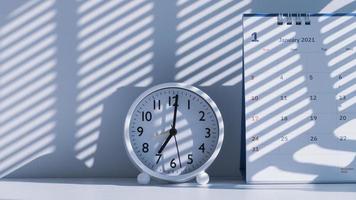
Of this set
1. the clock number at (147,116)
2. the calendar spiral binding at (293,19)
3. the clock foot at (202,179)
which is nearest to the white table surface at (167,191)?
→ the clock foot at (202,179)

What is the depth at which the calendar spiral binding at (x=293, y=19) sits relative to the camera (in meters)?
1.14

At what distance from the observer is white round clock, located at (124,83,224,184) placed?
1.11 metres

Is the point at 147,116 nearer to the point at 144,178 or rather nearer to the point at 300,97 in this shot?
the point at 144,178

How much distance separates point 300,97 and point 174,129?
0.31 meters

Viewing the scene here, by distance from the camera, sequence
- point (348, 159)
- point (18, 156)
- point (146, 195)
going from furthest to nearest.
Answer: point (18, 156)
point (348, 159)
point (146, 195)

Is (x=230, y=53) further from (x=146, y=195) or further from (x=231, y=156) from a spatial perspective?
(x=146, y=195)

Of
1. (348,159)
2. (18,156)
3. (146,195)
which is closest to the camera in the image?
(146,195)

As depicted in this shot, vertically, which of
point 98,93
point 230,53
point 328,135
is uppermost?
point 230,53

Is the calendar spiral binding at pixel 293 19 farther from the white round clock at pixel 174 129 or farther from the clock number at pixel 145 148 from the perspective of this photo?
the clock number at pixel 145 148

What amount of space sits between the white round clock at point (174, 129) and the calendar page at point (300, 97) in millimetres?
96

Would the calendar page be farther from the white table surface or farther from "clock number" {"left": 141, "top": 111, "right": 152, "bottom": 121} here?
"clock number" {"left": 141, "top": 111, "right": 152, "bottom": 121}

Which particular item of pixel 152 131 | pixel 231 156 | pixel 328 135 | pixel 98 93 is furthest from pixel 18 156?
pixel 328 135

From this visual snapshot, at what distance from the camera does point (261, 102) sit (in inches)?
43.6

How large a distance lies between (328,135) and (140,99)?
0.44 m
